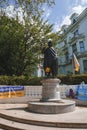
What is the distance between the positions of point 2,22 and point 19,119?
73.8 feet

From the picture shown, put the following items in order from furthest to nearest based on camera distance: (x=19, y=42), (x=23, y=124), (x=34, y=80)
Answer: (x=19, y=42) < (x=34, y=80) < (x=23, y=124)

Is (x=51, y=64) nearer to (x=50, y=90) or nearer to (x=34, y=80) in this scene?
(x=50, y=90)

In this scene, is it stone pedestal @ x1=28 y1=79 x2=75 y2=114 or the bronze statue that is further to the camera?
the bronze statue

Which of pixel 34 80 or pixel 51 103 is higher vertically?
pixel 34 80

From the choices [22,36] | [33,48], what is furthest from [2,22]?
[33,48]

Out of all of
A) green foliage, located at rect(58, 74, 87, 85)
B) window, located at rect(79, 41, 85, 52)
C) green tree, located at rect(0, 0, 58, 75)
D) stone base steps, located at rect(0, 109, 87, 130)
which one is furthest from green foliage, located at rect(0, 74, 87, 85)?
window, located at rect(79, 41, 85, 52)

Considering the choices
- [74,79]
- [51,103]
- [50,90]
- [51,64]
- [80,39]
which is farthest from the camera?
[80,39]

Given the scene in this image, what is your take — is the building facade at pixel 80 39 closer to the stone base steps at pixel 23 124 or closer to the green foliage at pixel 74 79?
the green foliage at pixel 74 79

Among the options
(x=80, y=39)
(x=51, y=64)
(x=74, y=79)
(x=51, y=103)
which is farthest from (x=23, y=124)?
(x=80, y=39)

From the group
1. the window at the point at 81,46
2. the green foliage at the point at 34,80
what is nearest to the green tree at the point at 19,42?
the green foliage at the point at 34,80

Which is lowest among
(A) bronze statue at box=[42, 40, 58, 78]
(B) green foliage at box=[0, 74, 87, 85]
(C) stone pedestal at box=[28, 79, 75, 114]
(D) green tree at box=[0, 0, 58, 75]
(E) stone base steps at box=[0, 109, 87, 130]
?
(E) stone base steps at box=[0, 109, 87, 130]

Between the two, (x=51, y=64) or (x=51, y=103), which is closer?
(x=51, y=103)

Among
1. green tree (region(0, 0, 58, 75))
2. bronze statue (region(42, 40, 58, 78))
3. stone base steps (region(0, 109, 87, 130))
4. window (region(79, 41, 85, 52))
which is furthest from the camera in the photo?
window (region(79, 41, 85, 52))

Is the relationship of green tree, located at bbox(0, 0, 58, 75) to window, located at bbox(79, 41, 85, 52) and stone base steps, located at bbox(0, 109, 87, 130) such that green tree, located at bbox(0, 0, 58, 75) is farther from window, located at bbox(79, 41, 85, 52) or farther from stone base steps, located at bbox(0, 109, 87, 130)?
stone base steps, located at bbox(0, 109, 87, 130)
